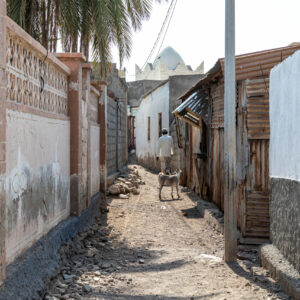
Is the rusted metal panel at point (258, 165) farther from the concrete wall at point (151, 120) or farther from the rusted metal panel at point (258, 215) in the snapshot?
the concrete wall at point (151, 120)

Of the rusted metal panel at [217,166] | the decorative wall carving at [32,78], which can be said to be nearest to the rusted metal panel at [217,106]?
the rusted metal panel at [217,166]

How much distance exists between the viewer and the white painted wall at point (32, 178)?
363 cm

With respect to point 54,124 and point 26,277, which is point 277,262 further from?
point 54,124

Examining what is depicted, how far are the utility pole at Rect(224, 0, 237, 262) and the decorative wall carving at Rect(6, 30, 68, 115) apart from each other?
2222 millimetres

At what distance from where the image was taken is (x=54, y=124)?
533 centimetres

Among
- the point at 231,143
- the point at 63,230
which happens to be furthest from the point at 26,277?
the point at 231,143

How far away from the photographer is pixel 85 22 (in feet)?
32.5

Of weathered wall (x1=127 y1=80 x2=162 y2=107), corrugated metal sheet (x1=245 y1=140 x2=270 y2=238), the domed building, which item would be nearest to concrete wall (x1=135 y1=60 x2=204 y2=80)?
the domed building

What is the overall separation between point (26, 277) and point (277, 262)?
244 centimetres

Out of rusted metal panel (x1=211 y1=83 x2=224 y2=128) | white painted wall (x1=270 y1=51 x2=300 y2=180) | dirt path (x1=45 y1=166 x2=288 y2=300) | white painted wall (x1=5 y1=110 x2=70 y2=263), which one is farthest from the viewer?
rusted metal panel (x1=211 y1=83 x2=224 y2=128)

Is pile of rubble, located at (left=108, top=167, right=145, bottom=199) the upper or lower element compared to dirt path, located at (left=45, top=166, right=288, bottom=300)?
upper

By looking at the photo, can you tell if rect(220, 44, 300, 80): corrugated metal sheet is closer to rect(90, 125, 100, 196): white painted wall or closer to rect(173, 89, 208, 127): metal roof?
rect(173, 89, 208, 127): metal roof

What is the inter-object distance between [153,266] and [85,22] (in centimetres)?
659

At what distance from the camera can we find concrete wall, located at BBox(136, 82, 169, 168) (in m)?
17.7
